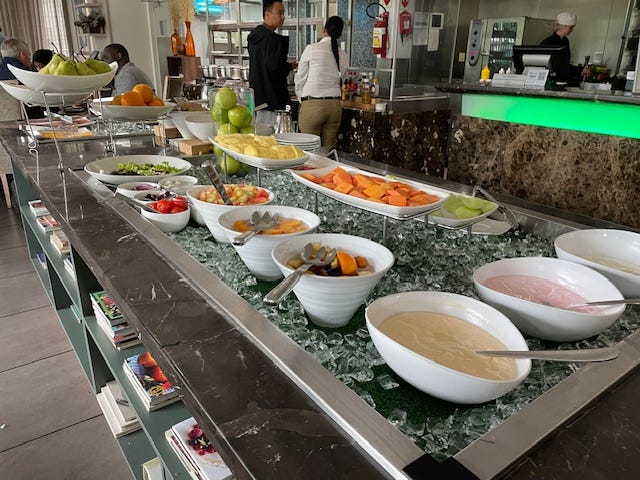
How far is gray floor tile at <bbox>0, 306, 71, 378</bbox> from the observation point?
2297mm

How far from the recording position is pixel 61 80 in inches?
64.4

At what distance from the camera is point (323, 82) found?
14.0 ft

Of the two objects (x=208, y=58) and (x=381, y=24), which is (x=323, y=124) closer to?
(x=381, y=24)

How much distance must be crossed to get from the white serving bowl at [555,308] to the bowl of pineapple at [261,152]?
0.67m

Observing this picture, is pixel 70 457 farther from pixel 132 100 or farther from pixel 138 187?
pixel 132 100

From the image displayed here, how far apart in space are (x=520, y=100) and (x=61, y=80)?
3267mm

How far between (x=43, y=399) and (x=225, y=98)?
1.42 metres

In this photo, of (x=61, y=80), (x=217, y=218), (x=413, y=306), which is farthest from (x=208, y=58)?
(x=413, y=306)

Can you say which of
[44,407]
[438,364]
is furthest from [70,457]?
[438,364]

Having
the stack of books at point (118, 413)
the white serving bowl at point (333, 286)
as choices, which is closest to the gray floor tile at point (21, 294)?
the stack of books at point (118, 413)

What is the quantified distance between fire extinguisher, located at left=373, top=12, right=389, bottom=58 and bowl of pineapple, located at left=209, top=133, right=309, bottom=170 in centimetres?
375

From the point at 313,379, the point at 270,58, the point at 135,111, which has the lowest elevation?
the point at 313,379

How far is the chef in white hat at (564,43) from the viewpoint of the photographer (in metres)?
4.39

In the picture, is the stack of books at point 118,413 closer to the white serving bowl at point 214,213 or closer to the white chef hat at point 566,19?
the white serving bowl at point 214,213
